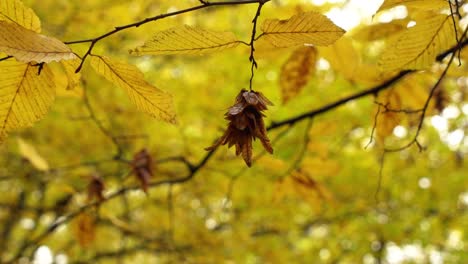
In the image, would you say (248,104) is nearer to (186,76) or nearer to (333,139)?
(333,139)

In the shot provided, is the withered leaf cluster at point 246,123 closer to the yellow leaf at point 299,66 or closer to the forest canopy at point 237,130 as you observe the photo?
the forest canopy at point 237,130

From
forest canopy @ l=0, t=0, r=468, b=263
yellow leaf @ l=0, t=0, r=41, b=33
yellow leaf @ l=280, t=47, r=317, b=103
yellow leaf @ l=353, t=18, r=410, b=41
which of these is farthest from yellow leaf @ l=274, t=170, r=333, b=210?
yellow leaf @ l=0, t=0, r=41, b=33

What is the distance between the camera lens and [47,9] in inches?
81.7

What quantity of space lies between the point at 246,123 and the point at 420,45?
31 centimetres

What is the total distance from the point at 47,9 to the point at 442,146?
1.86 meters

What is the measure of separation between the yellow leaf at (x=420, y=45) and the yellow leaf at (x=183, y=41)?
0.26 metres

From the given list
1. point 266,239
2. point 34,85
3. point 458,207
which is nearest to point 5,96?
point 34,85

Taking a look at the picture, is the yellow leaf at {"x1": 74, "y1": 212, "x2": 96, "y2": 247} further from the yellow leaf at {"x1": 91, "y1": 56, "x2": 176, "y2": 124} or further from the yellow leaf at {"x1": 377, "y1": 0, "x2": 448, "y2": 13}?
the yellow leaf at {"x1": 377, "y1": 0, "x2": 448, "y2": 13}

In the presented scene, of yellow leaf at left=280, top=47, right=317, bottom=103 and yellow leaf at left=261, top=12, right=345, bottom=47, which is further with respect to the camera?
yellow leaf at left=280, top=47, right=317, bottom=103

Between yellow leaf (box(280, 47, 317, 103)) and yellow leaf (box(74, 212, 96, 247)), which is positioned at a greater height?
yellow leaf (box(280, 47, 317, 103))

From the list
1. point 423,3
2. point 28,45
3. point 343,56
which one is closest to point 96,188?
point 343,56

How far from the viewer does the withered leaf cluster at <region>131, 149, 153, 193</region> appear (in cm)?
115

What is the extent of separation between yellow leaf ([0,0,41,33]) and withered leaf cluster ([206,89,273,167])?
247 mm

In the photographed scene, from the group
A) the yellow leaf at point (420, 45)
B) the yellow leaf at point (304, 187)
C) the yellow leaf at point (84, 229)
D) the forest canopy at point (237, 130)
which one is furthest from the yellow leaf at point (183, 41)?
the yellow leaf at point (84, 229)
